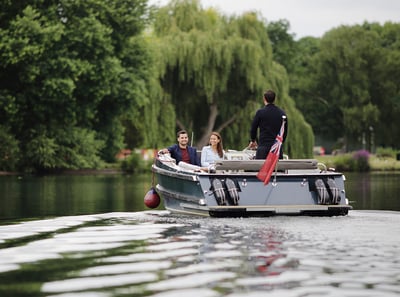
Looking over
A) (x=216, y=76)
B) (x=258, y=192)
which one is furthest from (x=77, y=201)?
(x=216, y=76)

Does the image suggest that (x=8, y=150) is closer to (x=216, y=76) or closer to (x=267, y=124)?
(x=216, y=76)

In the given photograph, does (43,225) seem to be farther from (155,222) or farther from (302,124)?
(302,124)

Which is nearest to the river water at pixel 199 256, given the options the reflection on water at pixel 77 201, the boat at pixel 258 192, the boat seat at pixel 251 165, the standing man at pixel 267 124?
the boat at pixel 258 192

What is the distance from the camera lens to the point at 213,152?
18656 millimetres

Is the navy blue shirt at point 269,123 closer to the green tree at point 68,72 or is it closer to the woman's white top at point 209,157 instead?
the woman's white top at point 209,157

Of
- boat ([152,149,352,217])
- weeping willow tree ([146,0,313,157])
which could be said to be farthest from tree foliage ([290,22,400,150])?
boat ([152,149,352,217])

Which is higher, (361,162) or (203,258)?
(361,162)

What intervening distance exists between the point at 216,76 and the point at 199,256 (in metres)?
37.4

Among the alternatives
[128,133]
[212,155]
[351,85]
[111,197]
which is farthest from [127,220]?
[351,85]

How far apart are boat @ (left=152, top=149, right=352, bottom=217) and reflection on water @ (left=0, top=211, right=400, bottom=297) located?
449 mm

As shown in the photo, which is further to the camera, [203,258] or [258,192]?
[258,192]

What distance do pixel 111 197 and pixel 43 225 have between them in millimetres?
10095

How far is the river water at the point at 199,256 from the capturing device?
29.2ft

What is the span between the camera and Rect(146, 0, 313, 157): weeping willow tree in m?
47.9
